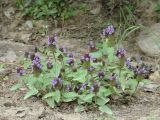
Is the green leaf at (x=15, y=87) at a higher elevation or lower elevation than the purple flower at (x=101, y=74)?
lower

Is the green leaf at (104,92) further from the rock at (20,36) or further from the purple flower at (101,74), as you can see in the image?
the rock at (20,36)

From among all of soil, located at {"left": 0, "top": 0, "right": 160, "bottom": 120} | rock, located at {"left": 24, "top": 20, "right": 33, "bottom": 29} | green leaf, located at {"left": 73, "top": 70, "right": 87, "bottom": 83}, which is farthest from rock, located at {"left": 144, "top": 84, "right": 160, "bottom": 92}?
rock, located at {"left": 24, "top": 20, "right": 33, "bottom": 29}

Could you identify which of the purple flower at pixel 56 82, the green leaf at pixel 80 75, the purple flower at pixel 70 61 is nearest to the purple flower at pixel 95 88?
the green leaf at pixel 80 75

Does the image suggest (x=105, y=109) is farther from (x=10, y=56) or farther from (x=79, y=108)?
(x=10, y=56)

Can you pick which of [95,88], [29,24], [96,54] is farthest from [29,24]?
[95,88]

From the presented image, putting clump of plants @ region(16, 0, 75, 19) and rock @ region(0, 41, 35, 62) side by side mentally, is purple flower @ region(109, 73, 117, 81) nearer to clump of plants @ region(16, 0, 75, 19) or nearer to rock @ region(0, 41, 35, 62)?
rock @ region(0, 41, 35, 62)

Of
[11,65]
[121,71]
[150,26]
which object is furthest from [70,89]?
[150,26]

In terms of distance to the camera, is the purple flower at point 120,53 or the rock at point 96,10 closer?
the purple flower at point 120,53

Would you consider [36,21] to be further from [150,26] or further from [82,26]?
[150,26]
